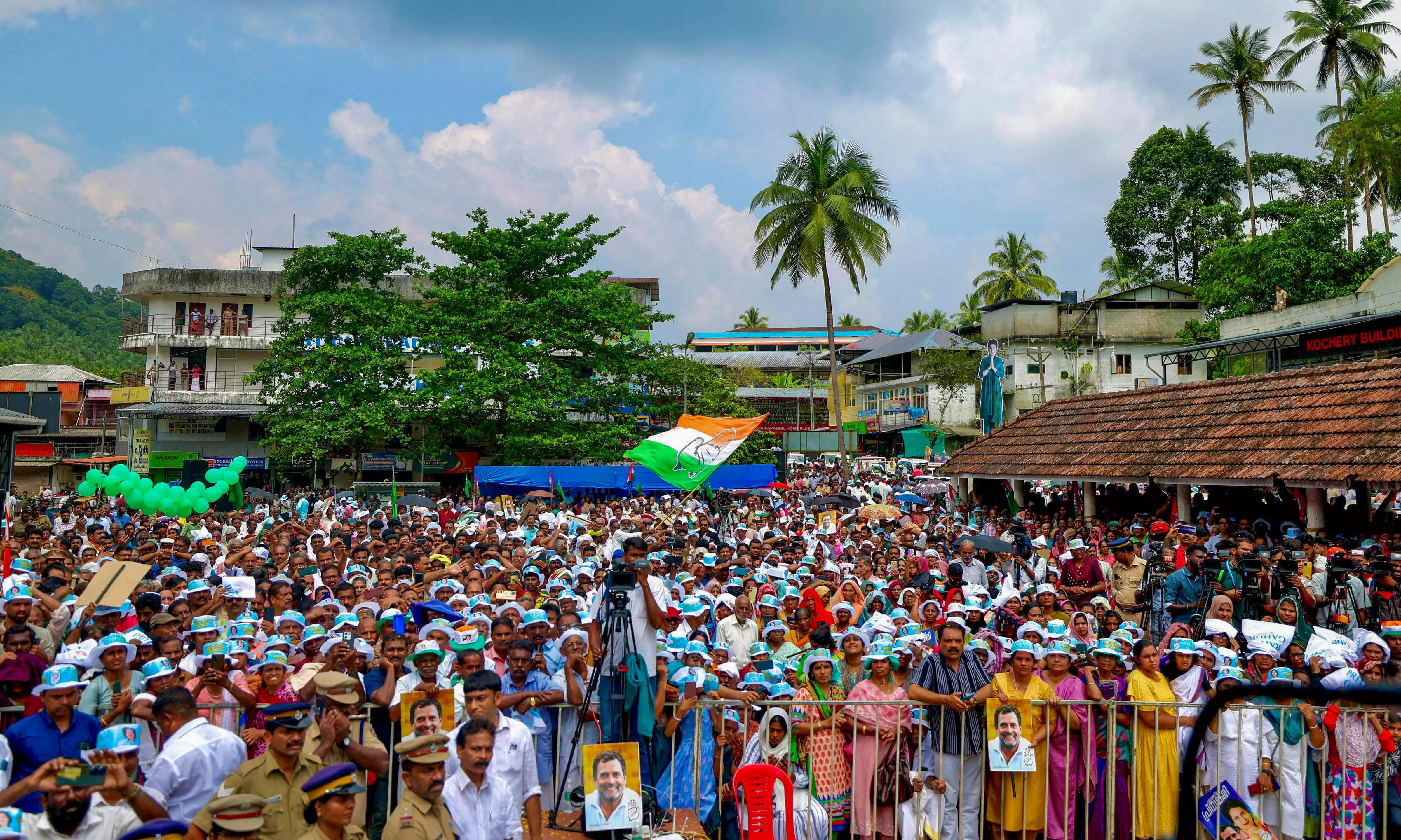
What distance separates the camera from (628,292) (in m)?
35.7

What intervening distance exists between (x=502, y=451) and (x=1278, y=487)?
76.5ft

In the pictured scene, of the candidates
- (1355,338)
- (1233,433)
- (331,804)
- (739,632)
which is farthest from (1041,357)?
(331,804)

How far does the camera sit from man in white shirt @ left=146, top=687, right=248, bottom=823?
502cm

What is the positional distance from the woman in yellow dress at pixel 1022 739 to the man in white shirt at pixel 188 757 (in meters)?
4.09

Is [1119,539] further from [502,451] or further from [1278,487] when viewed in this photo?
[502,451]

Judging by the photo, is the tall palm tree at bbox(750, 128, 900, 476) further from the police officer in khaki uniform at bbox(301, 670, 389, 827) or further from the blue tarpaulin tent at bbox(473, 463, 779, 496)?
the police officer in khaki uniform at bbox(301, 670, 389, 827)

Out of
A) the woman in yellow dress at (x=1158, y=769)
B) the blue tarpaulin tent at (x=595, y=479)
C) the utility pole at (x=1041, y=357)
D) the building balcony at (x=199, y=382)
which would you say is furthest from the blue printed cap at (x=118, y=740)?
the utility pole at (x=1041, y=357)

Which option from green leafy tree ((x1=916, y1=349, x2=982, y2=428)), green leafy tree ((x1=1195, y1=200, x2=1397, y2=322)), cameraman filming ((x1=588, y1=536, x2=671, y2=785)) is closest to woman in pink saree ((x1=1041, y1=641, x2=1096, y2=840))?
cameraman filming ((x1=588, y1=536, x2=671, y2=785))

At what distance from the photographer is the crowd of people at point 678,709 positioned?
200 inches

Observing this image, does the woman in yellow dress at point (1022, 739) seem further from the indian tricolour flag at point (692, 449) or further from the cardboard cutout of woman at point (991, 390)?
the cardboard cutout of woman at point (991, 390)

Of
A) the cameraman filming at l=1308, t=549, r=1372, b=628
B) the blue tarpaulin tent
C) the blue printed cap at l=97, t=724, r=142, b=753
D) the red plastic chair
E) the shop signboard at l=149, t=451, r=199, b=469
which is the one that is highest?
the shop signboard at l=149, t=451, r=199, b=469

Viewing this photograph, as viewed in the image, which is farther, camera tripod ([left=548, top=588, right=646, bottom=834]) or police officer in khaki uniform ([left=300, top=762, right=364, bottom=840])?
camera tripod ([left=548, top=588, right=646, bottom=834])

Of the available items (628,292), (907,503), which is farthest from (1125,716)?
(628,292)

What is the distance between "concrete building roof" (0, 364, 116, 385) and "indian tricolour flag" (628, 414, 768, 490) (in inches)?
1519
